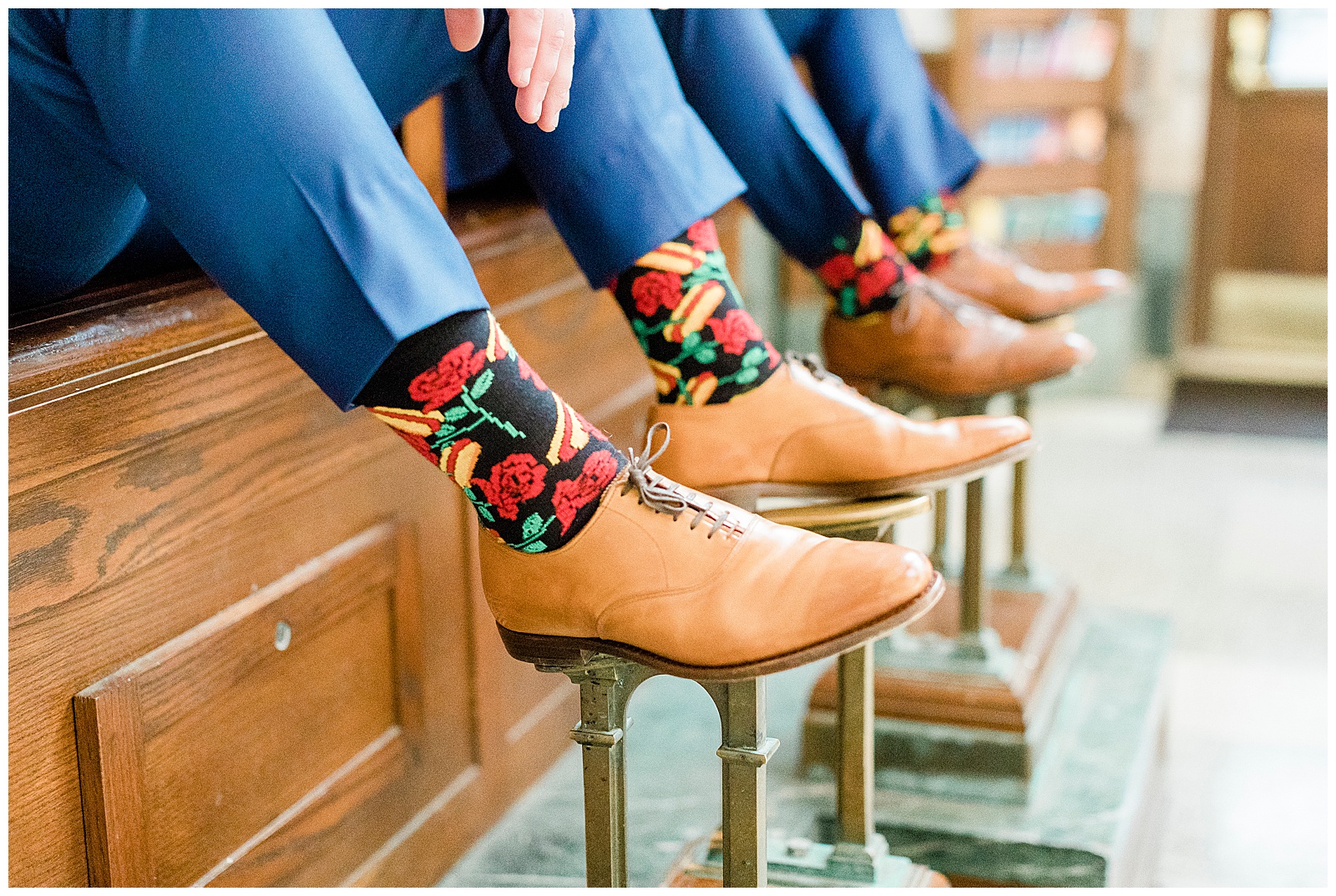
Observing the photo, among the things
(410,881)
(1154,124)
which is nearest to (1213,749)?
(410,881)

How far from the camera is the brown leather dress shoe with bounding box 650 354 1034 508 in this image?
3.30 feet

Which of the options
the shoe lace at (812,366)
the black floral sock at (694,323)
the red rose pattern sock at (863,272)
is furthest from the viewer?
the red rose pattern sock at (863,272)

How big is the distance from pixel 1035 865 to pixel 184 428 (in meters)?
0.85

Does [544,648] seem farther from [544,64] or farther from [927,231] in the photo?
[927,231]

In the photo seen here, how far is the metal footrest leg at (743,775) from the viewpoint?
2.79 feet

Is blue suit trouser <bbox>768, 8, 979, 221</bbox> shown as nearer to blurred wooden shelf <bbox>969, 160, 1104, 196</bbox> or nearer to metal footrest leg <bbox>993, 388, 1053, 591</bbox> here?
metal footrest leg <bbox>993, 388, 1053, 591</bbox>

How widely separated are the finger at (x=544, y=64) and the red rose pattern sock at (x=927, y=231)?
2.29ft

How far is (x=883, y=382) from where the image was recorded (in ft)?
4.42

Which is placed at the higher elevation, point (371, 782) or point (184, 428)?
point (184, 428)

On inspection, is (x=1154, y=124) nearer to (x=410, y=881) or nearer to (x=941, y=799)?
(x=941, y=799)

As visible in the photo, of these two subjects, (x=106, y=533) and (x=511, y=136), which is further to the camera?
(x=511, y=136)

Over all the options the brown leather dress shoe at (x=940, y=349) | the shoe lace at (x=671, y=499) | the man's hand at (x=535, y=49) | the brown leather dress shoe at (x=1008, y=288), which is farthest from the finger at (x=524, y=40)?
the brown leather dress shoe at (x=1008, y=288)

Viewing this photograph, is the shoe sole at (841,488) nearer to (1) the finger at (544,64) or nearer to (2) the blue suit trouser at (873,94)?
(1) the finger at (544,64)

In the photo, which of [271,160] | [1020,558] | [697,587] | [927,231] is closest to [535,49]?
[271,160]
